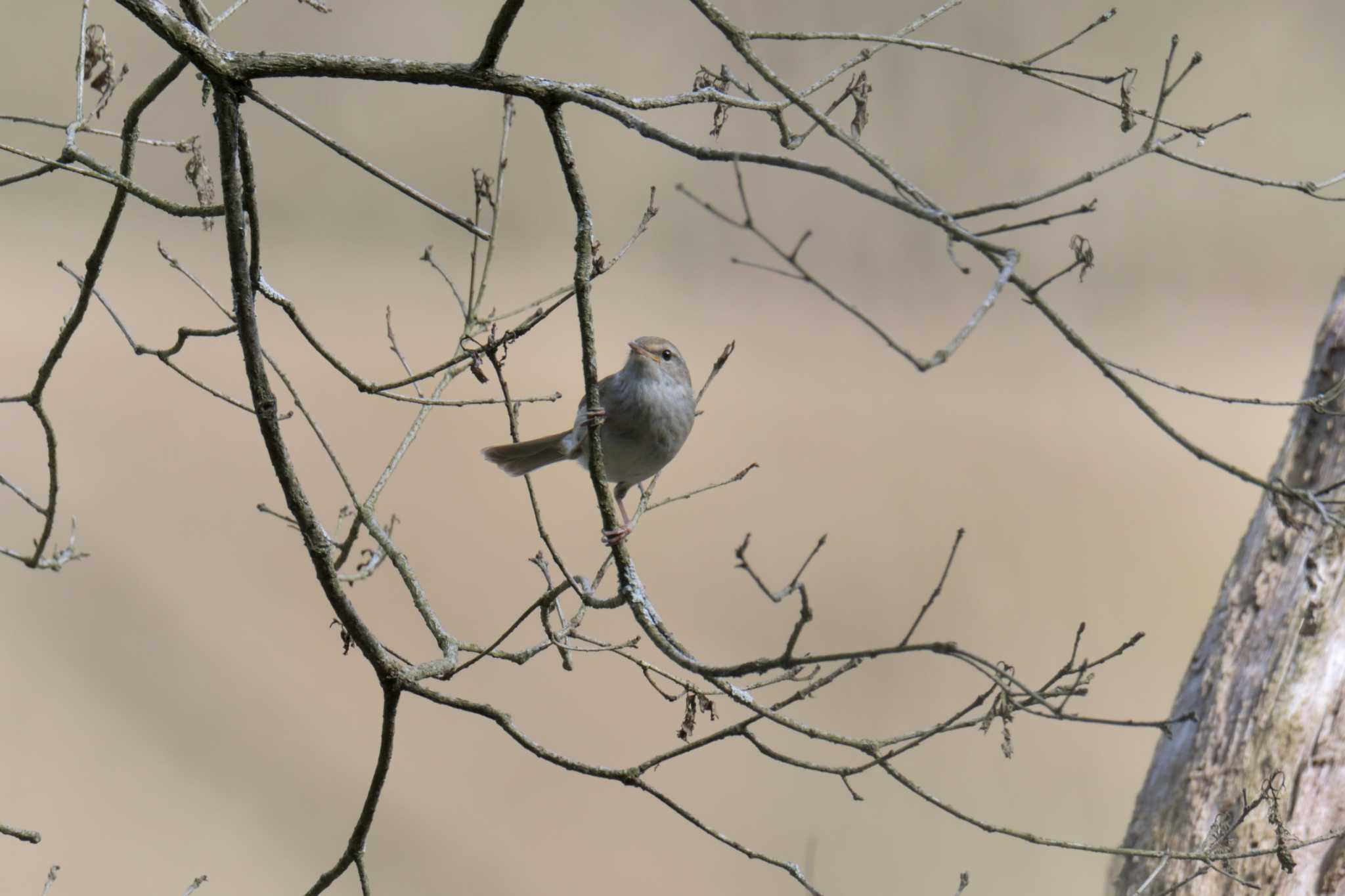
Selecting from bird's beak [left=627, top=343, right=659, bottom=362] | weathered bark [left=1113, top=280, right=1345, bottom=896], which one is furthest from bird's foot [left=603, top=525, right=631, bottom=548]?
weathered bark [left=1113, top=280, right=1345, bottom=896]

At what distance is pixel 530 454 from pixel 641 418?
1.75ft

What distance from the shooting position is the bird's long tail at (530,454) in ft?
13.3

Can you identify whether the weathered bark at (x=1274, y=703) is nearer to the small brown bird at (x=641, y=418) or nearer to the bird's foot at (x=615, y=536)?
the small brown bird at (x=641, y=418)

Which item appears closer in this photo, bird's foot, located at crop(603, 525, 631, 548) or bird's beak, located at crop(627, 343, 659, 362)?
bird's foot, located at crop(603, 525, 631, 548)

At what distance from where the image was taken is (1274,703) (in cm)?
341

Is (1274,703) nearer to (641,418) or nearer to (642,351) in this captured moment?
(641,418)

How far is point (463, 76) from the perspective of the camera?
1.94m

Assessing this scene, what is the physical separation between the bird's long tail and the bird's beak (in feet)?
1.27

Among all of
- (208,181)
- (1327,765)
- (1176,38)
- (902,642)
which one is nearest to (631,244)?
(208,181)

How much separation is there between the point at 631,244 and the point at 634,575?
0.85 m

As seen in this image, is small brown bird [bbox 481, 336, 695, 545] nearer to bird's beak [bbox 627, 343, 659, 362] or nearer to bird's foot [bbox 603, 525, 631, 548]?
bird's beak [bbox 627, 343, 659, 362]

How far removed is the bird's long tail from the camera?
13.3ft

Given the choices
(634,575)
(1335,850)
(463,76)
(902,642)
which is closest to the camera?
(902,642)

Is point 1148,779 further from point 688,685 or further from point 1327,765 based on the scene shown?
point 688,685
